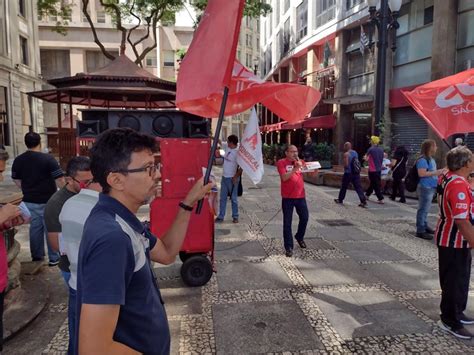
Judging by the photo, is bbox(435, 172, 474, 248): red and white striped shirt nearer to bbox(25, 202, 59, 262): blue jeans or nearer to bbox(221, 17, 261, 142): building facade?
bbox(25, 202, 59, 262): blue jeans

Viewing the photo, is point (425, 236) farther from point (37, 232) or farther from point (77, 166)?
point (37, 232)

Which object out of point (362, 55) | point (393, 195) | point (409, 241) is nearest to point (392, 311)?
point (409, 241)

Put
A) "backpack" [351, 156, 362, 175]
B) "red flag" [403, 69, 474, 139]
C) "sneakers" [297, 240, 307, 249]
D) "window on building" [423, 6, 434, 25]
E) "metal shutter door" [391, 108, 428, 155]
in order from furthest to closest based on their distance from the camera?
"metal shutter door" [391, 108, 428, 155] → "window on building" [423, 6, 434, 25] → "backpack" [351, 156, 362, 175] → "sneakers" [297, 240, 307, 249] → "red flag" [403, 69, 474, 139]

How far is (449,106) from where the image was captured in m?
4.26

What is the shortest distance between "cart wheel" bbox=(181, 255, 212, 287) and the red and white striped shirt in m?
2.50

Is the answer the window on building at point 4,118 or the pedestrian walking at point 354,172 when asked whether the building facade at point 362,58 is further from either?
the window on building at point 4,118

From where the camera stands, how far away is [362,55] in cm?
1958

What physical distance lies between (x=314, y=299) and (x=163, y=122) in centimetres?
385

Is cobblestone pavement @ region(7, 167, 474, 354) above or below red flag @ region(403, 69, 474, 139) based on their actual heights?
below

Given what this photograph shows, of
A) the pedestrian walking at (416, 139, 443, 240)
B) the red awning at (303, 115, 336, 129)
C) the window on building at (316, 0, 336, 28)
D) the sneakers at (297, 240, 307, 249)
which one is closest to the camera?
the sneakers at (297, 240, 307, 249)

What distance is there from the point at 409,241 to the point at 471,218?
10.8 feet

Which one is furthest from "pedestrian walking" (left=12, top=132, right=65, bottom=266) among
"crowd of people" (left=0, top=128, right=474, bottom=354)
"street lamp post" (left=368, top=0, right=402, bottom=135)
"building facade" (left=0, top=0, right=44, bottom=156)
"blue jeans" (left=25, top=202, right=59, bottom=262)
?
"building facade" (left=0, top=0, right=44, bottom=156)

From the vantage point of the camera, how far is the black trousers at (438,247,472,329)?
338cm

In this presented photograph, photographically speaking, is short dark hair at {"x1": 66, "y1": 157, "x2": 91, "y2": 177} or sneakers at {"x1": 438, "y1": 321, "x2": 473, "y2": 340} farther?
sneakers at {"x1": 438, "y1": 321, "x2": 473, "y2": 340}
